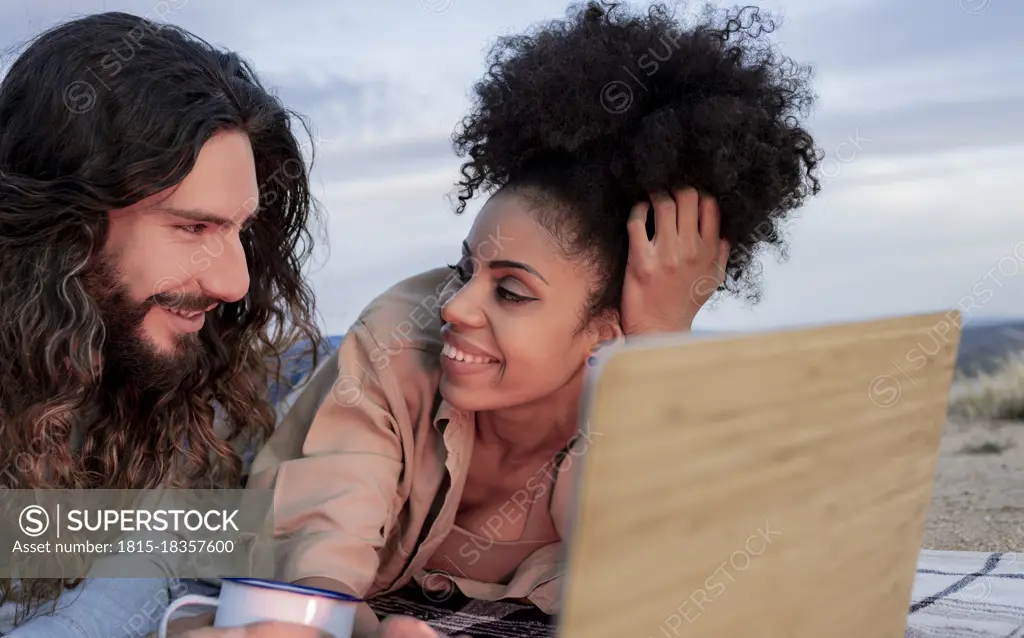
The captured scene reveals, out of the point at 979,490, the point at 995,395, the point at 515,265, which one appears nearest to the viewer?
the point at 515,265

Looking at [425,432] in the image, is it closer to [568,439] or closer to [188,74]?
[568,439]

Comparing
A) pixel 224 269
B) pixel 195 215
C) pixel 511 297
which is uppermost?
pixel 195 215

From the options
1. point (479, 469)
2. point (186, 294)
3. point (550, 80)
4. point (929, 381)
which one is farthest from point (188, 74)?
point (929, 381)

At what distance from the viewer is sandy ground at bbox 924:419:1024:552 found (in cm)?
405

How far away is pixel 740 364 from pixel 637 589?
0.84 ft

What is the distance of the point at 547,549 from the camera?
2.35 meters

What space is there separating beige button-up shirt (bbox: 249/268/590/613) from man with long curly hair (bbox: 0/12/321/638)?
1.12 ft

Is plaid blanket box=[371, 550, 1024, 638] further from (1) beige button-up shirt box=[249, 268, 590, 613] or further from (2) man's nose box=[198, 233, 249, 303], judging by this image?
(2) man's nose box=[198, 233, 249, 303]

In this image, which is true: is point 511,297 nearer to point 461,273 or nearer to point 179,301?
point 461,273

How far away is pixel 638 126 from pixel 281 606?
1209 millimetres

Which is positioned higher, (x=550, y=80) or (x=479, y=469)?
(x=550, y=80)

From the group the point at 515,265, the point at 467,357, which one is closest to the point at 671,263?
the point at 515,265

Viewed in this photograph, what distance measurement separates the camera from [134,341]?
94.1 inches

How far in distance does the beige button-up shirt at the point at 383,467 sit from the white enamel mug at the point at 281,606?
0.48 m
